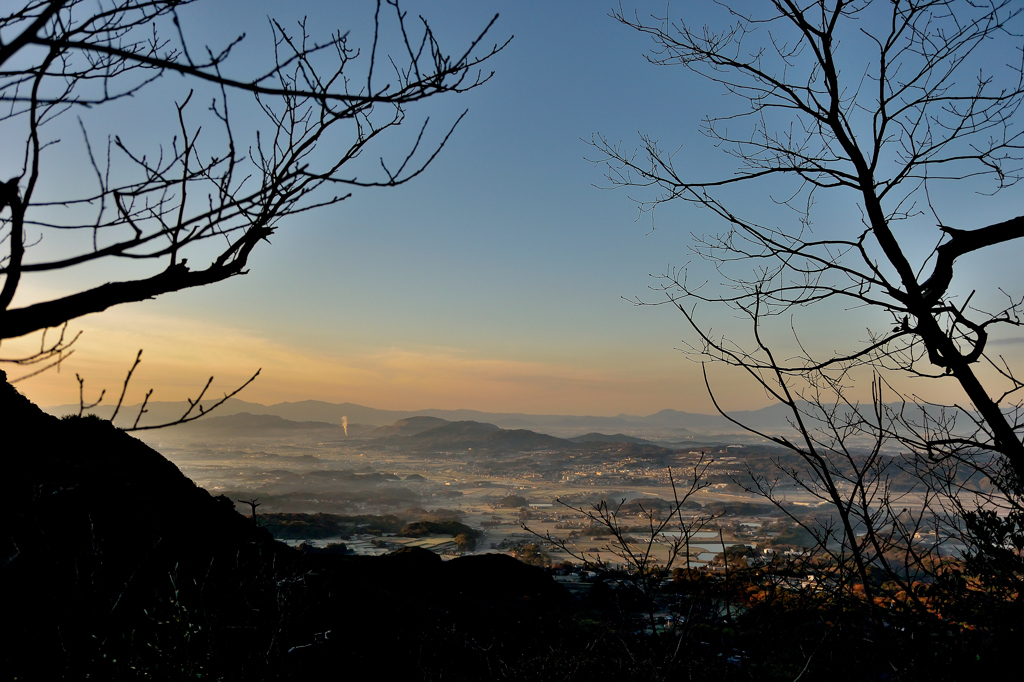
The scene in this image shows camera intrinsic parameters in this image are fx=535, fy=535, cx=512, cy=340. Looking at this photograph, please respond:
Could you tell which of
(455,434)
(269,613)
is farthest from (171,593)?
(455,434)

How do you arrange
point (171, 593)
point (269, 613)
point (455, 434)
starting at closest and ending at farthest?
point (269, 613), point (171, 593), point (455, 434)

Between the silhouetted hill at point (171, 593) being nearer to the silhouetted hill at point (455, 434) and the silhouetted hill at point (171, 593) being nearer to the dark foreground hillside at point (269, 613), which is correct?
the dark foreground hillside at point (269, 613)

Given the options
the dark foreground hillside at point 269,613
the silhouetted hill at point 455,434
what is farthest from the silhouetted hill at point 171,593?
the silhouetted hill at point 455,434

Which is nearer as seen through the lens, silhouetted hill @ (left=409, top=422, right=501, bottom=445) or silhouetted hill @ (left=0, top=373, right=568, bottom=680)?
silhouetted hill @ (left=0, top=373, right=568, bottom=680)

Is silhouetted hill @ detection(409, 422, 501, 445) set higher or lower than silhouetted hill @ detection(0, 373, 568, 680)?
lower

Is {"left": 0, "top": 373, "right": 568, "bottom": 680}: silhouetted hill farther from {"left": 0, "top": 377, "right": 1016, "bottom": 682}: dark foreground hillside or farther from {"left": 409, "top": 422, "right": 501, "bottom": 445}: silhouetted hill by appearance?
{"left": 409, "top": 422, "right": 501, "bottom": 445}: silhouetted hill

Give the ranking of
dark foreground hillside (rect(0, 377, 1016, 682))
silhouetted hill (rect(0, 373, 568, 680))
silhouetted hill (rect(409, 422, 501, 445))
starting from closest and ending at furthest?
dark foreground hillside (rect(0, 377, 1016, 682)), silhouetted hill (rect(0, 373, 568, 680)), silhouetted hill (rect(409, 422, 501, 445))

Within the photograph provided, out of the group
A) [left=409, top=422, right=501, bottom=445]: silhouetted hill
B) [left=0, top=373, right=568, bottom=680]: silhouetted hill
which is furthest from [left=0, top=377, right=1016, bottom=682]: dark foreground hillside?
[left=409, top=422, right=501, bottom=445]: silhouetted hill

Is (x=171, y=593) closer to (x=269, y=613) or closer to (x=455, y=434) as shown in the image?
(x=269, y=613)

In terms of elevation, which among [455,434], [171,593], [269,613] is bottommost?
[455,434]

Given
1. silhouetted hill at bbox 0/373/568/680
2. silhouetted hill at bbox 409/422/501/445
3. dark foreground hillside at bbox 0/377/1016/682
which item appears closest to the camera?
dark foreground hillside at bbox 0/377/1016/682
